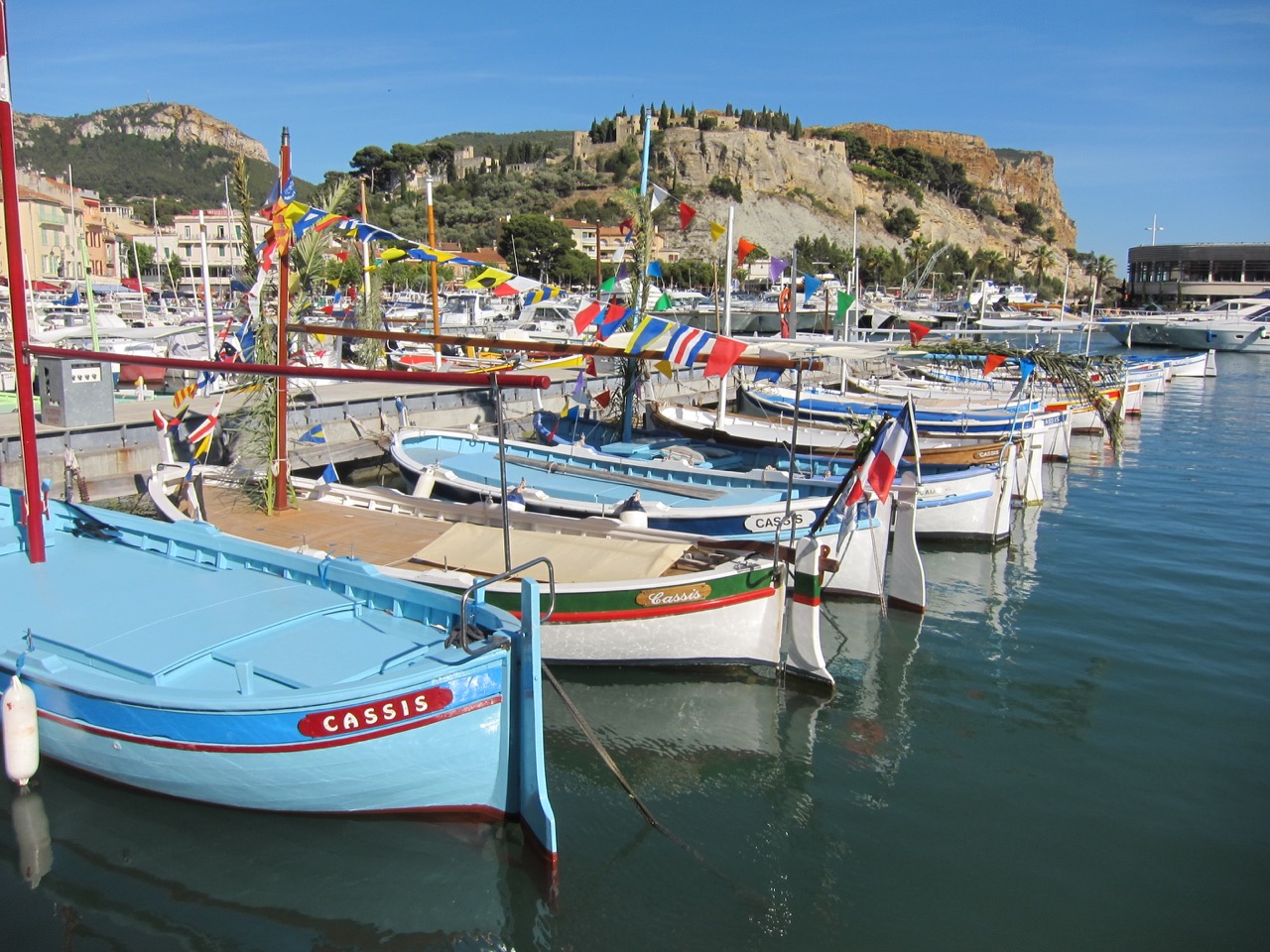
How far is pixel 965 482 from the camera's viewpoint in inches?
761

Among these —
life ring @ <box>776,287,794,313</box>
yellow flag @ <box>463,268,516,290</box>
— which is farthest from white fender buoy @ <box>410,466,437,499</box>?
life ring @ <box>776,287,794,313</box>

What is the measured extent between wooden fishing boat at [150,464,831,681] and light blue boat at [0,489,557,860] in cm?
218

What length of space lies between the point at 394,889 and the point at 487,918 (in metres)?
0.89

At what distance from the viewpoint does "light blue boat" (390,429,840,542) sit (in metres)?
15.5

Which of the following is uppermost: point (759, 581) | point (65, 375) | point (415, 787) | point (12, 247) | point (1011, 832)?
point (12, 247)

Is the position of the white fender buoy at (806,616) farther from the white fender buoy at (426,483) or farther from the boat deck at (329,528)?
the white fender buoy at (426,483)

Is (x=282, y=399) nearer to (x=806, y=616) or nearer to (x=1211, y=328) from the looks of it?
(x=806, y=616)

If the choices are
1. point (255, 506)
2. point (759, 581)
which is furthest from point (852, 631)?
point (255, 506)

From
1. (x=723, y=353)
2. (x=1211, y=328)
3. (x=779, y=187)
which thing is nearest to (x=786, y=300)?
(x=723, y=353)

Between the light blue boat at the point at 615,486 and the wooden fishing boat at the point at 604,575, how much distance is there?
145cm

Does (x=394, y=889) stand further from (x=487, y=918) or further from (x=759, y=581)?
(x=759, y=581)

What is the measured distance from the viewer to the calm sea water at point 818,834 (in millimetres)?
7973

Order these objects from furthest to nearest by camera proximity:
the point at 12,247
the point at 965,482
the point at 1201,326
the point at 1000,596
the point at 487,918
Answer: the point at 1201,326
the point at 965,482
the point at 1000,596
the point at 12,247
the point at 487,918

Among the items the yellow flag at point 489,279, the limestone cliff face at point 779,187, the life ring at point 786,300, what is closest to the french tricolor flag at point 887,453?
the yellow flag at point 489,279
